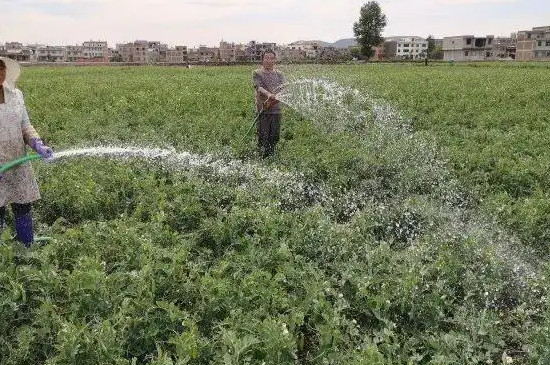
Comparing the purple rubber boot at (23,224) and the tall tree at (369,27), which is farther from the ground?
the tall tree at (369,27)

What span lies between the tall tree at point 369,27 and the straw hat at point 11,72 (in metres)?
87.2

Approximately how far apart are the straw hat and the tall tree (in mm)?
87219

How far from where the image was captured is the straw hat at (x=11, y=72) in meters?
4.79

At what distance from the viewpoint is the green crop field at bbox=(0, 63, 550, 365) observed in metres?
3.94

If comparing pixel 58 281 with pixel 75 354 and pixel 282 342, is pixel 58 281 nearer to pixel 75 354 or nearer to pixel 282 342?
pixel 75 354

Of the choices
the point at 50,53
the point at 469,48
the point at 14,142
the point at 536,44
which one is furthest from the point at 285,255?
the point at 50,53

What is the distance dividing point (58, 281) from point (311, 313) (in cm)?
211

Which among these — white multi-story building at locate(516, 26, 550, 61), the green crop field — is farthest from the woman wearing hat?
white multi-story building at locate(516, 26, 550, 61)

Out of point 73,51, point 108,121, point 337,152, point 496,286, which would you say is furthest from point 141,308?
point 73,51

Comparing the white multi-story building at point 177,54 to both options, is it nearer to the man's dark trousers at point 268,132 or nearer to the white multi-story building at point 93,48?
the white multi-story building at point 93,48

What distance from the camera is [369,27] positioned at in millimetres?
89062

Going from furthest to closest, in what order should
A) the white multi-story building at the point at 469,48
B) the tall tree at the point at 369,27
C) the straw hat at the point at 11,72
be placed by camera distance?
1. the white multi-story building at the point at 469,48
2. the tall tree at the point at 369,27
3. the straw hat at the point at 11,72

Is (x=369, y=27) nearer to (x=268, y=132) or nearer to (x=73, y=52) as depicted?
(x=268, y=132)

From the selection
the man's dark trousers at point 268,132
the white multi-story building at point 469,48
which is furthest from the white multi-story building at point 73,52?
the man's dark trousers at point 268,132
